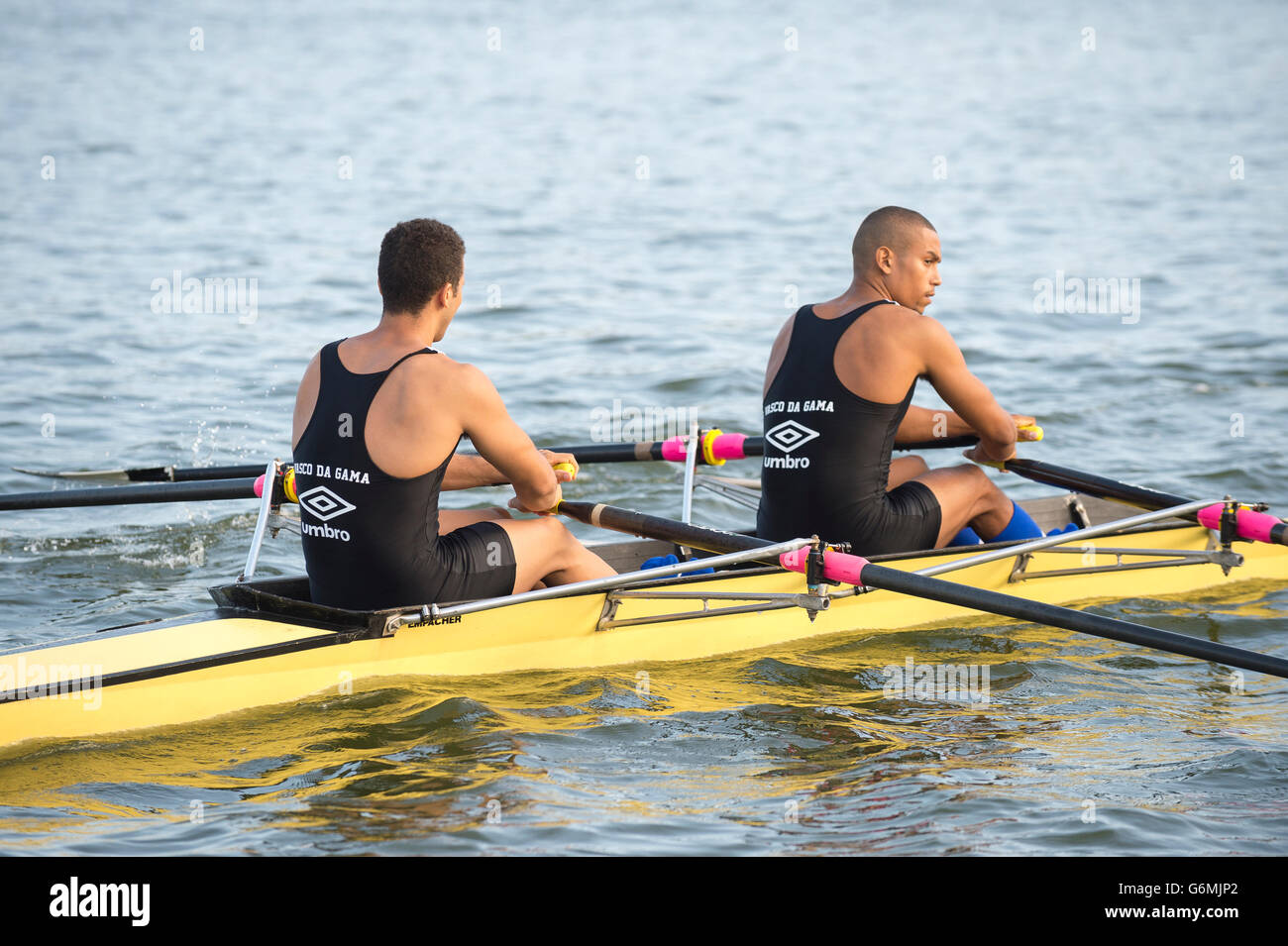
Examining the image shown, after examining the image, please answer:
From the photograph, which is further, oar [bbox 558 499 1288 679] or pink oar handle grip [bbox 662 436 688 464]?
pink oar handle grip [bbox 662 436 688 464]

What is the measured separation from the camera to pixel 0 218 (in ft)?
66.7

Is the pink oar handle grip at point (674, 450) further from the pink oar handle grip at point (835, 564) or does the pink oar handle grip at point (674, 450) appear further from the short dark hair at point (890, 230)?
the pink oar handle grip at point (835, 564)

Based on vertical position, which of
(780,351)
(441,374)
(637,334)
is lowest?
(441,374)

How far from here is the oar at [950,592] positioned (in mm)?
5707

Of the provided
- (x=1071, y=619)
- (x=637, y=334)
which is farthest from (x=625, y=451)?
(x=637, y=334)

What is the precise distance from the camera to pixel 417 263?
5.88 m

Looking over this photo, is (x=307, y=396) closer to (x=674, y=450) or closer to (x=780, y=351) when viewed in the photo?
(x=780, y=351)

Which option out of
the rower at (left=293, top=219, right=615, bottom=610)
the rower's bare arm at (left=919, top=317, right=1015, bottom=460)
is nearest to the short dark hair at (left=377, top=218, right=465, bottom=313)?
the rower at (left=293, top=219, right=615, bottom=610)

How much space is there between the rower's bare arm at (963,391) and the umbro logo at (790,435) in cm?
64

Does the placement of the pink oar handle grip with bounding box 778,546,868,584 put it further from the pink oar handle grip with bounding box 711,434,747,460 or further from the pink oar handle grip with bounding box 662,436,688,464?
the pink oar handle grip with bounding box 662,436,688,464

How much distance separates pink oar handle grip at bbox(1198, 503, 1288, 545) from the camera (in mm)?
7004

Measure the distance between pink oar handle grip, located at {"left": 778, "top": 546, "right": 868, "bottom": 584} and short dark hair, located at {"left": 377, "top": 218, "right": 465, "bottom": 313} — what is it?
1.97 m

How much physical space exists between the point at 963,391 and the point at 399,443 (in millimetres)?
2897

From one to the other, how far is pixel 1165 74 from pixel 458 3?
26.3 meters
